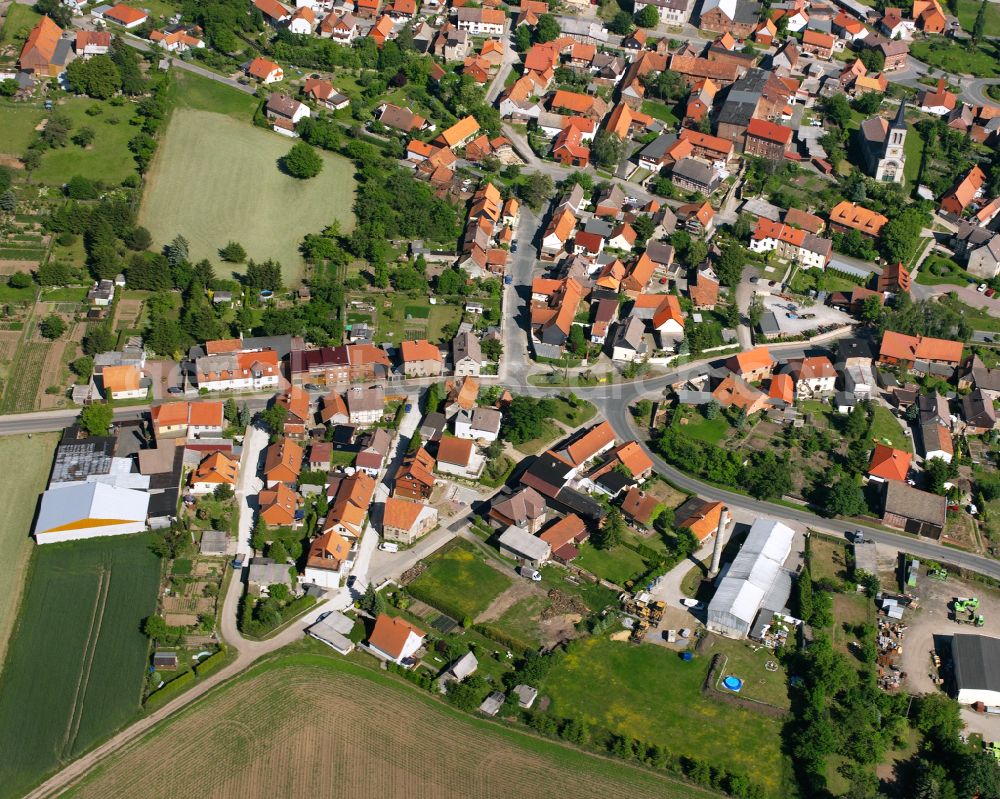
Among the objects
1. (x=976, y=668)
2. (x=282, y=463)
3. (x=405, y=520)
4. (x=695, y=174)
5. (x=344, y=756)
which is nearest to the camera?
(x=344, y=756)

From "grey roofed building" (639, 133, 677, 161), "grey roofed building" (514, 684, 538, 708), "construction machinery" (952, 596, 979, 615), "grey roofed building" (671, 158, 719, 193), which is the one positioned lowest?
"grey roofed building" (514, 684, 538, 708)

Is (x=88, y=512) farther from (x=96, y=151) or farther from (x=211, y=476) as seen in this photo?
(x=96, y=151)

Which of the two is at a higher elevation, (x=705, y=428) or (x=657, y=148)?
(x=657, y=148)

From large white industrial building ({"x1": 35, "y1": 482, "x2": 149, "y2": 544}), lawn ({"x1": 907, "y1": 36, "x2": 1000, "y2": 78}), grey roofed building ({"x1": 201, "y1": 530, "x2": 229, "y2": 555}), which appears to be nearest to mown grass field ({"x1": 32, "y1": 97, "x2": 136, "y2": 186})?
large white industrial building ({"x1": 35, "y1": 482, "x2": 149, "y2": 544})

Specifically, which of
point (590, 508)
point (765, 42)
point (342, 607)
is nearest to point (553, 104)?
point (765, 42)

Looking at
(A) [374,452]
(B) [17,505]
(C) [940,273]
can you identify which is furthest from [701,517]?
(B) [17,505]

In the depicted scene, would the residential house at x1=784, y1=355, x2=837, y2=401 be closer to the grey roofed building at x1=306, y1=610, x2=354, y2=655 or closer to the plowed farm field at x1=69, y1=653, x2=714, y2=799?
the plowed farm field at x1=69, y1=653, x2=714, y2=799

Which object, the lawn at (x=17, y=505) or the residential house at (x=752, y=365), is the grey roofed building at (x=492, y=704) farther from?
the residential house at (x=752, y=365)
